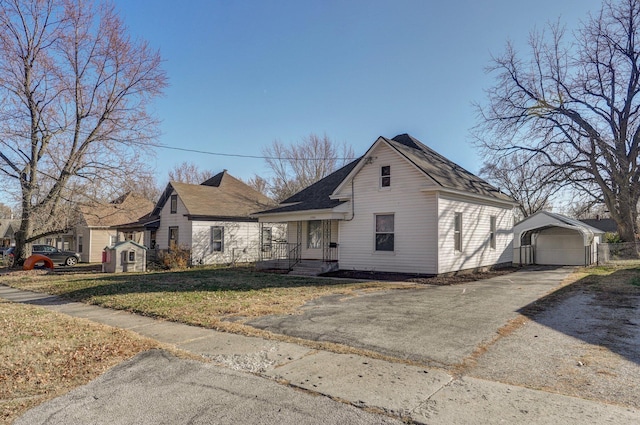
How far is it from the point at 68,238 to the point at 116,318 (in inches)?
1345

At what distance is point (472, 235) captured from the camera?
56.7ft

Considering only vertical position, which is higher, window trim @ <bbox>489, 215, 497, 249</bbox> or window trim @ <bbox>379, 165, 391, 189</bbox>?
window trim @ <bbox>379, 165, 391, 189</bbox>

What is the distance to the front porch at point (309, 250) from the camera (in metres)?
17.5

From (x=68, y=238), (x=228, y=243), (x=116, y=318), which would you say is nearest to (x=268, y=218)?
(x=228, y=243)

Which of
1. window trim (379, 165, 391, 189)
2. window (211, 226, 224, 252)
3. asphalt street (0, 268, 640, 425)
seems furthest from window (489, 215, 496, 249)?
window (211, 226, 224, 252)

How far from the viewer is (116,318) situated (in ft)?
27.7

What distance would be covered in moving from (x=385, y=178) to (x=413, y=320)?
9.48 m

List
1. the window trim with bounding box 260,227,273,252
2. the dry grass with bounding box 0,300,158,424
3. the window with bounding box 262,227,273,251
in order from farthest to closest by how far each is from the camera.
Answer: the window with bounding box 262,227,273,251, the window trim with bounding box 260,227,273,252, the dry grass with bounding box 0,300,158,424

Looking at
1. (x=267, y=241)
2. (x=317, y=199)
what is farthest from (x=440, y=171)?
(x=267, y=241)

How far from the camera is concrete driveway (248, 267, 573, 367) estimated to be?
5.78 meters

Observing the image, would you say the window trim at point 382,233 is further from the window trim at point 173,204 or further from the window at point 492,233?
the window trim at point 173,204

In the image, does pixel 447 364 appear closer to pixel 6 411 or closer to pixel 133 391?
pixel 133 391

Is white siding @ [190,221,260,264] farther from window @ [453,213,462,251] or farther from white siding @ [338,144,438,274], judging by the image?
window @ [453,213,462,251]

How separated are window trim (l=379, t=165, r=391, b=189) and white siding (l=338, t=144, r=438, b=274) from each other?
120 millimetres
